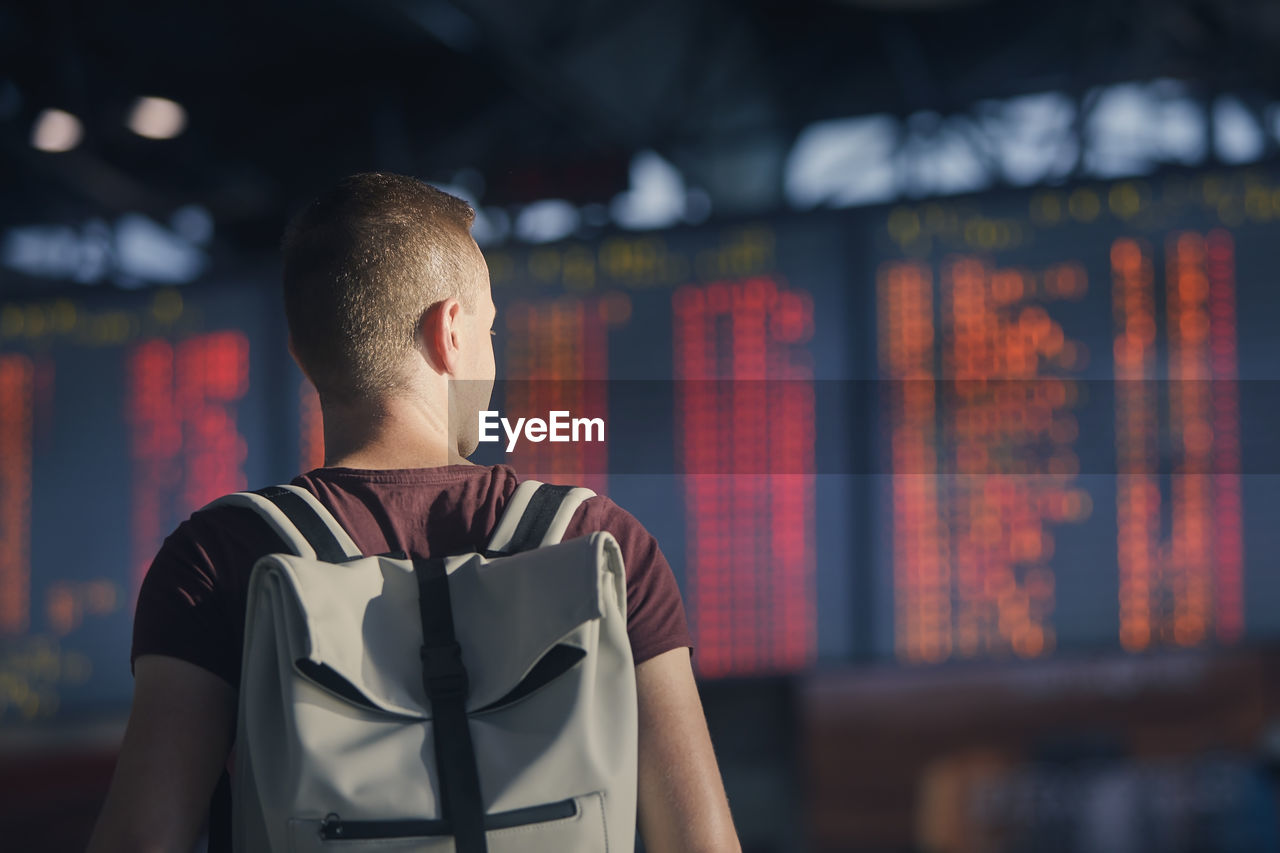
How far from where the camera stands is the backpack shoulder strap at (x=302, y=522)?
3.13 feet

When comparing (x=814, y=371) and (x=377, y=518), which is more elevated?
(x=814, y=371)

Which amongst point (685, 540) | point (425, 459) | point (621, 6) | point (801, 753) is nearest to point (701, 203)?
point (621, 6)

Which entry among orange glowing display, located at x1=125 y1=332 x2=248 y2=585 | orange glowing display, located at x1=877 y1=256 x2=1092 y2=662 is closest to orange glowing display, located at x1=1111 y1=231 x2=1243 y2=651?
orange glowing display, located at x1=877 y1=256 x2=1092 y2=662

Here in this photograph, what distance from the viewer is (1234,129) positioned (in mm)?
5801

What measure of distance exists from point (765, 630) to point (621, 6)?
2622 mm

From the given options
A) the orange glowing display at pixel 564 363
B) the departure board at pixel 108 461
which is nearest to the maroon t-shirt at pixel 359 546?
the orange glowing display at pixel 564 363

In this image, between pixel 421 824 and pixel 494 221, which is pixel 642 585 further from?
pixel 494 221

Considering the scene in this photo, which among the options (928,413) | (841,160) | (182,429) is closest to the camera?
(928,413)

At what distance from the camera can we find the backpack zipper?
2.81ft

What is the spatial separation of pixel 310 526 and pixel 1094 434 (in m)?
2.78

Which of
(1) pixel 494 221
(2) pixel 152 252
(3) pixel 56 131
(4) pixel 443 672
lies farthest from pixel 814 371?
(2) pixel 152 252

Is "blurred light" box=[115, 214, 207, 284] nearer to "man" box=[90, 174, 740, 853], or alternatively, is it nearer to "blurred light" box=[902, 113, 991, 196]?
"blurred light" box=[902, 113, 991, 196]

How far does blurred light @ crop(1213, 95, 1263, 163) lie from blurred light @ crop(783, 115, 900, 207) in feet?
5.05

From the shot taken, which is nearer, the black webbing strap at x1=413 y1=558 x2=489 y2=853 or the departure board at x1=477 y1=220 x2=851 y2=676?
the black webbing strap at x1=413 y1=558 x2=489 y2=853
